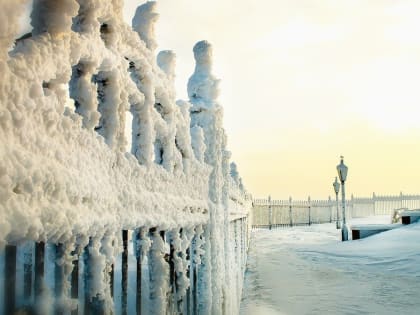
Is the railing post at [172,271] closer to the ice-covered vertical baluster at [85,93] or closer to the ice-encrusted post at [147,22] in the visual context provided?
the ice-encrusted post at [147,22]

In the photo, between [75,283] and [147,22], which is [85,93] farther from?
[147,22]

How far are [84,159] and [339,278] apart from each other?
23.2 feet

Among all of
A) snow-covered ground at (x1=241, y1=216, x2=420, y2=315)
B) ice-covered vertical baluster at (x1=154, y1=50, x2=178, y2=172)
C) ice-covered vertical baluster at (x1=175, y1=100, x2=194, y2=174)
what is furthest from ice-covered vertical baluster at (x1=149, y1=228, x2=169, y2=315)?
snow-covered ground at (x1=241, y1=216, x2=420, y2=315)

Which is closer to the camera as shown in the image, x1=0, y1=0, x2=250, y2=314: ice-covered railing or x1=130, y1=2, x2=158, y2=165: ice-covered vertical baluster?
x1=0, y1=0, x2=250, y2=314: ice-covered railing

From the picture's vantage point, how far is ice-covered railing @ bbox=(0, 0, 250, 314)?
71 centimetres

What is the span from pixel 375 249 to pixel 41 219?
426 inches

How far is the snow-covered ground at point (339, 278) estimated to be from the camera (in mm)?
5281

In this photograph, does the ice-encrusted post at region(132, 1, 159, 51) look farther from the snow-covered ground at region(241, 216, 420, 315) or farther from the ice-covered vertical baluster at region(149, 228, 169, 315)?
the snow-covered ground at region(241, 216, 420, 315)

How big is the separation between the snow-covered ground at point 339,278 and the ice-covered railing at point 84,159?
3683 mm

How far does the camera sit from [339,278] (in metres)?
7.32

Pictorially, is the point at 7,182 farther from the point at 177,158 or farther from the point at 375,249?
the point at 375,249

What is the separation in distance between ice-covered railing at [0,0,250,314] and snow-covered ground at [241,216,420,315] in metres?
3.68

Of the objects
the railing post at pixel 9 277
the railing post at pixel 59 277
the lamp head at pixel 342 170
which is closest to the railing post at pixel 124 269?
the railing post at pixel 59 277

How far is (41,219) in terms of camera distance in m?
0.75
